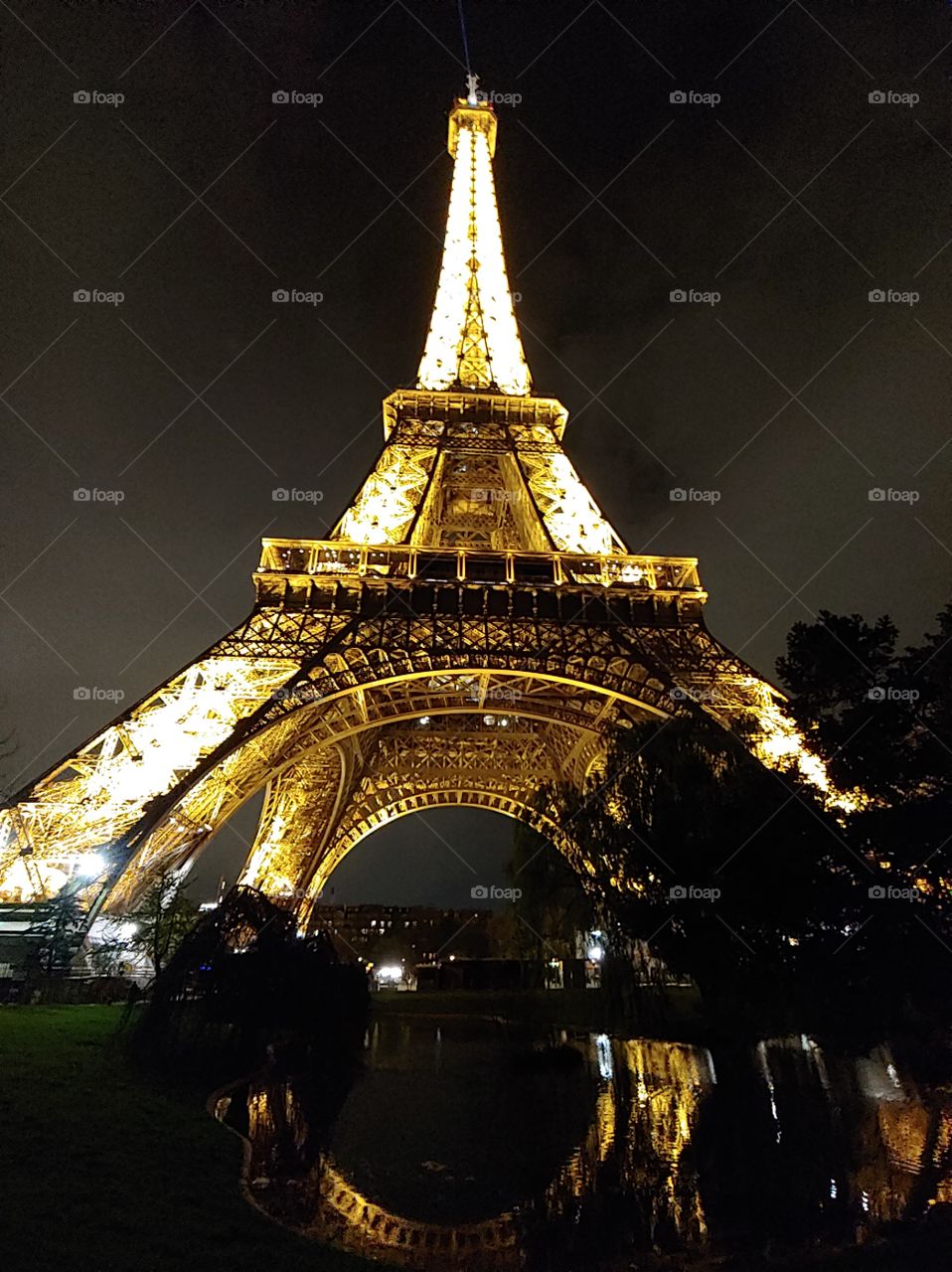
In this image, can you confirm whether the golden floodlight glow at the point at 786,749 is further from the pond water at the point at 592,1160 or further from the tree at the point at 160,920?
the tree at the point at 160,920

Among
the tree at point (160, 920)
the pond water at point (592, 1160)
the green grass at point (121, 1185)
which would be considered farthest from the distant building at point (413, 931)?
the green grass at point (121, 1185)

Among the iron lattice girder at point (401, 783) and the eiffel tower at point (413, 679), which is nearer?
the eiffel tower at point (413, 679)

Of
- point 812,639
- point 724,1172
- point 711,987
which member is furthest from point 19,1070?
point 812,639

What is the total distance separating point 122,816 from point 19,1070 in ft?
30.6

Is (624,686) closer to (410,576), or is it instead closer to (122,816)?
(410,576)

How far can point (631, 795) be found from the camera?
15.7 meters

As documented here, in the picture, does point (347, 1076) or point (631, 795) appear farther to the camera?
point (631, 795)

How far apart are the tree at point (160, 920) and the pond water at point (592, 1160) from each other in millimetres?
7606

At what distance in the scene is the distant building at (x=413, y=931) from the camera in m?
66.9

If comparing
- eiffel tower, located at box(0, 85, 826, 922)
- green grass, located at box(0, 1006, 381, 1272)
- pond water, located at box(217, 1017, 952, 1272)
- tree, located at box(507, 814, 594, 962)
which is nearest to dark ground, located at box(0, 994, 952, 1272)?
green grass, located at box(0, 1006, 381, 1272)

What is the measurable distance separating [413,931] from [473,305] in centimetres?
6083

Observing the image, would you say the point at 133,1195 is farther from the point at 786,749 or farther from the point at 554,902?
the point at 786,749

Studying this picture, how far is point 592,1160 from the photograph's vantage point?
682 centimetres

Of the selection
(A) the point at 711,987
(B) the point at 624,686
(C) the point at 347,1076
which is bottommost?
(C) the point at 347,1076
